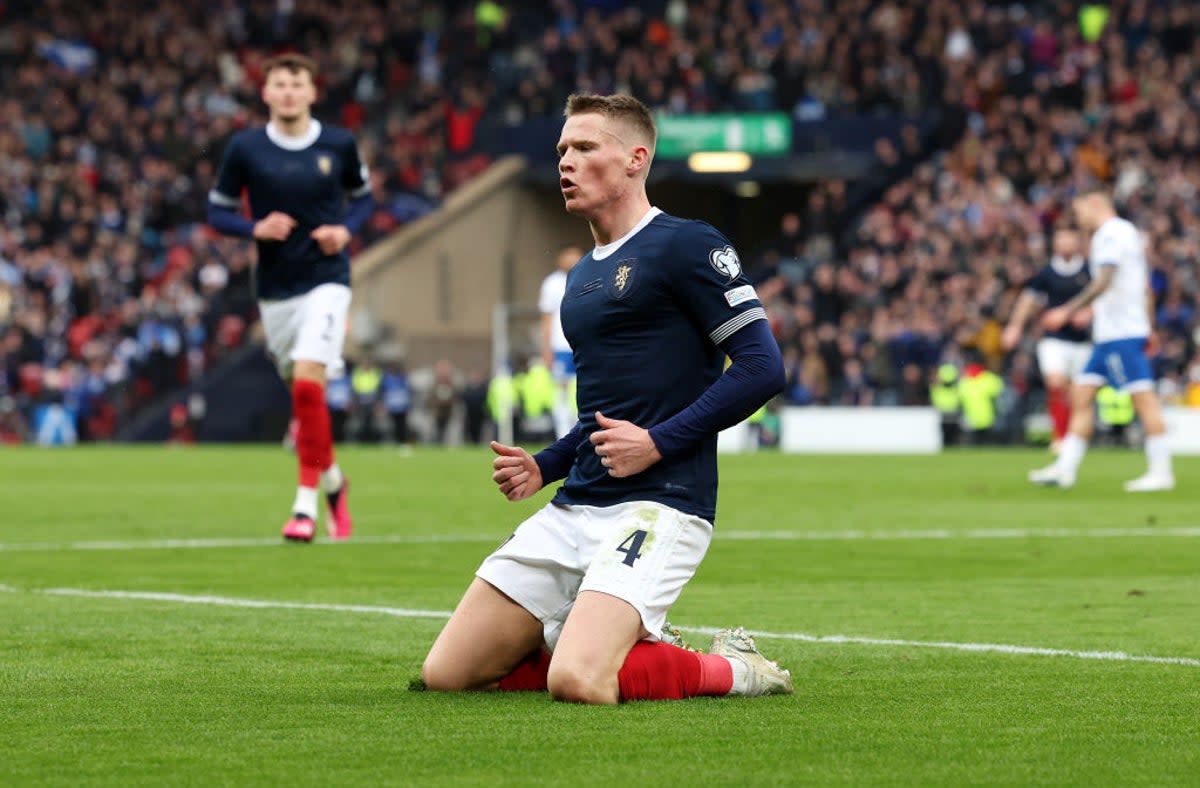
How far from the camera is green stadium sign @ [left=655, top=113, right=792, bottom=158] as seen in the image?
131 feet

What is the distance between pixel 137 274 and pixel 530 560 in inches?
1439

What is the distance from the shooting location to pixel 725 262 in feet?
20.5

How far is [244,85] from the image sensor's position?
151ft

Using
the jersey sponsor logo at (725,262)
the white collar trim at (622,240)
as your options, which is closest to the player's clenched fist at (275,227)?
the white collar trim at (622,240)

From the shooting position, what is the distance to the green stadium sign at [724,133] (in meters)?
40.1

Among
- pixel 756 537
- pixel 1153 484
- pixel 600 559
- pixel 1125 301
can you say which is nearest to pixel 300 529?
pixel 756 537

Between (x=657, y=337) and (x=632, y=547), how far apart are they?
0.63m

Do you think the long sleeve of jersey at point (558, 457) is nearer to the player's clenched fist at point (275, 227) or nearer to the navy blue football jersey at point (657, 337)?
the navy blue football jersey at point (657, 337)

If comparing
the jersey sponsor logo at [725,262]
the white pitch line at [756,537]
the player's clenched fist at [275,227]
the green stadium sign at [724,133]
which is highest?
the green stadium sign at [724,133]

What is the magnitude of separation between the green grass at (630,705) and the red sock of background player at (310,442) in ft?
1.10

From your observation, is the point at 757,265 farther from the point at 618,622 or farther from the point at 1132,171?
the point at 618,622

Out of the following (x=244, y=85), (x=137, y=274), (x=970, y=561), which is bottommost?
(x=970, y=561)

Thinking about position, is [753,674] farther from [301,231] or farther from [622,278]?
[301,231]

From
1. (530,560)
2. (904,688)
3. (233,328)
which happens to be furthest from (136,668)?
(233,328)
